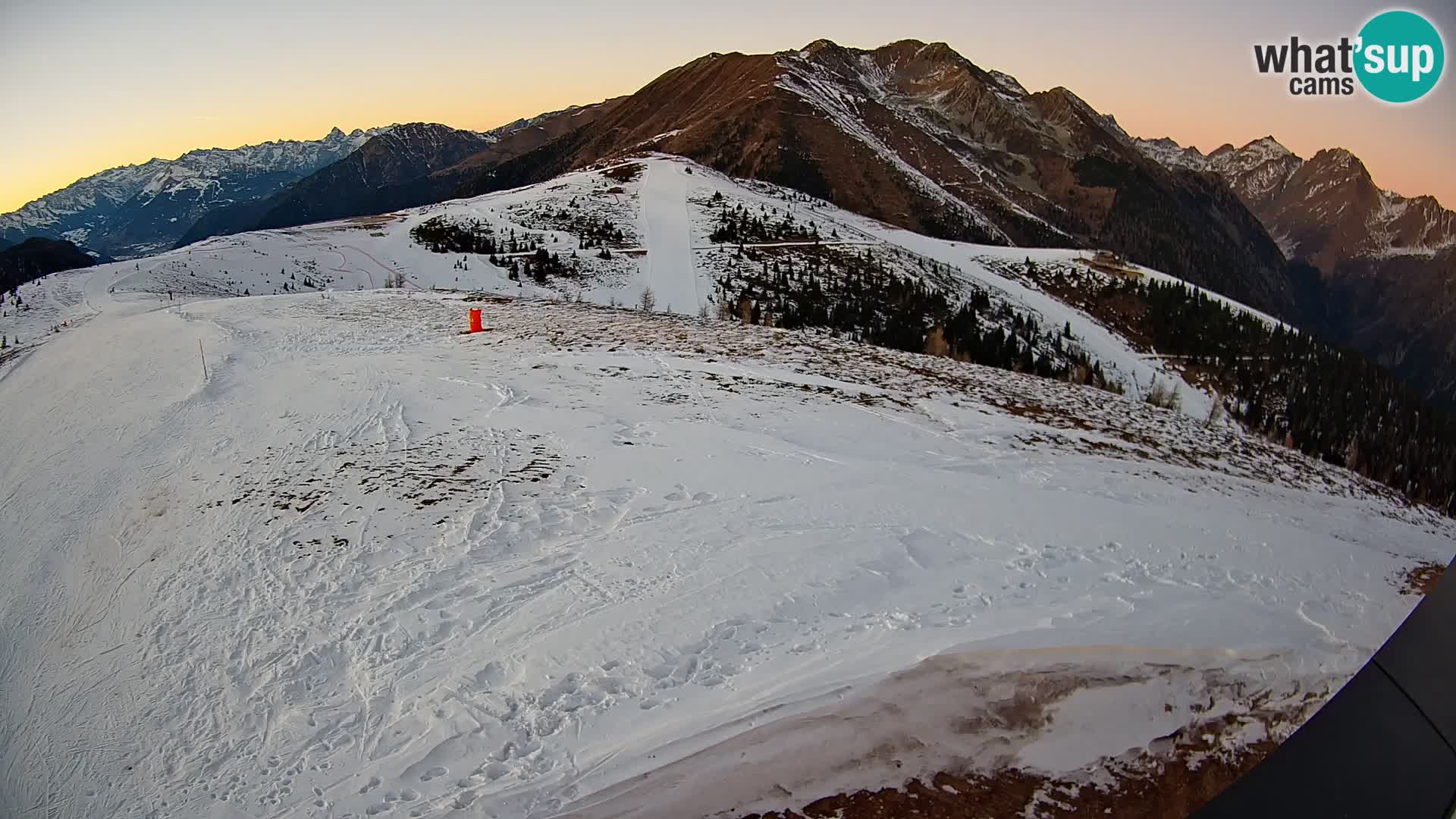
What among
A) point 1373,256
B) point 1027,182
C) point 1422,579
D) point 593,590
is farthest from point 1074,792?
point 1027,182

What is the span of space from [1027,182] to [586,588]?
124 metres

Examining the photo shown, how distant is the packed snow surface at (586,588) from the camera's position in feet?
8.21

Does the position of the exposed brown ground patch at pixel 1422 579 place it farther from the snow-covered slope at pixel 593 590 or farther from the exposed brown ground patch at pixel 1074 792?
the exposed brown ground patch at pixel 1074 792

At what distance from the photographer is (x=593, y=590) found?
414cm

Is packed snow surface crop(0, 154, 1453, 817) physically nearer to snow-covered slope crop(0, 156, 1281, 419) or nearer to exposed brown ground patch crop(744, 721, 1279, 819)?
exposed brown ground patch crop(744, 721, 1279, 819)

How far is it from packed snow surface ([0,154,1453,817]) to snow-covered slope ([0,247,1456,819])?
18mm

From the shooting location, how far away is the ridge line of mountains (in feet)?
7.46

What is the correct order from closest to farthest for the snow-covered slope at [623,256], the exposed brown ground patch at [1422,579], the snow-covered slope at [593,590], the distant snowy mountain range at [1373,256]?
the exposed brown ground patch at [1422,579] < the distant snowy mountain range at [1373,256] < the snow-covered slope at [593,590] < the snow-covered slope at [623,256]

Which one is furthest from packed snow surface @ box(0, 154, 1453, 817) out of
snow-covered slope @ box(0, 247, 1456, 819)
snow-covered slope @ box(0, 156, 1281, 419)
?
snow-covered slope @ box(0, 156, 1281, 419)

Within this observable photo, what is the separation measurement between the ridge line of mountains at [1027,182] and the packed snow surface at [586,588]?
0.74 metres

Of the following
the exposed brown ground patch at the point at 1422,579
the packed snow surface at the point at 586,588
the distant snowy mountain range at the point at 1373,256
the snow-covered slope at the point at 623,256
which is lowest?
the packed snow surface at the point at 586,588

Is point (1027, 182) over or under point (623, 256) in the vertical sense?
over

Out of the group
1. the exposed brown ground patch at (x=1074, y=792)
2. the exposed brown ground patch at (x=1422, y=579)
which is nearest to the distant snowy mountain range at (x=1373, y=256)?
the exposed brown ground patch at (x=1422, y=579)

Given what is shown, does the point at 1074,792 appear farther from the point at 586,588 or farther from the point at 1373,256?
the point at 1373,256
